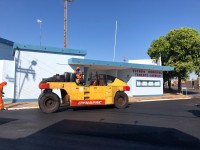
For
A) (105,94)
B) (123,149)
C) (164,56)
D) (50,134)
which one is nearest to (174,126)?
(123,149)

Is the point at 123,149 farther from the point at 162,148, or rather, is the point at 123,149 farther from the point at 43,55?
the point at 43,55

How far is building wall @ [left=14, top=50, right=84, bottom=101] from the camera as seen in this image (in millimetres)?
19000

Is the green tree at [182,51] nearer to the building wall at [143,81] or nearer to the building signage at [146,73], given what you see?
the building signage at [146,73]

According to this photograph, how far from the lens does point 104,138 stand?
7410mm

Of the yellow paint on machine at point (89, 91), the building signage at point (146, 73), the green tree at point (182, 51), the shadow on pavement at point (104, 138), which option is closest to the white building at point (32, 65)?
the building signage at point (146, 73)

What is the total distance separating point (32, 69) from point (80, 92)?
284 inches

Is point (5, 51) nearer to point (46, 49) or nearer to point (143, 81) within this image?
point (46, 49)

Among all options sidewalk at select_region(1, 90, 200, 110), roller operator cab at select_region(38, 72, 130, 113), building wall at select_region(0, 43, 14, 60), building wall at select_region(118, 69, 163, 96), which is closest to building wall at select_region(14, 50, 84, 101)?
sidewalk at select_region(1, 90, 200, 110)

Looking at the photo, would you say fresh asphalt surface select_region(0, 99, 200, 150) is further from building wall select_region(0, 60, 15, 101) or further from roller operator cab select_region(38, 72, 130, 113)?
building wall select_region(0, 60, 15, 101)

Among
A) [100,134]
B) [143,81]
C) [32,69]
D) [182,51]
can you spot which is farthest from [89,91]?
[182,51]

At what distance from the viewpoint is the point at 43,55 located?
65.4ft

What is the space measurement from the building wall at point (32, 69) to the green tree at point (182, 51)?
15470 millimetres

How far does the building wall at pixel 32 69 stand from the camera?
748 inches

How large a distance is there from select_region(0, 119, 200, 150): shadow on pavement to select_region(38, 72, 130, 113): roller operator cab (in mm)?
4056
